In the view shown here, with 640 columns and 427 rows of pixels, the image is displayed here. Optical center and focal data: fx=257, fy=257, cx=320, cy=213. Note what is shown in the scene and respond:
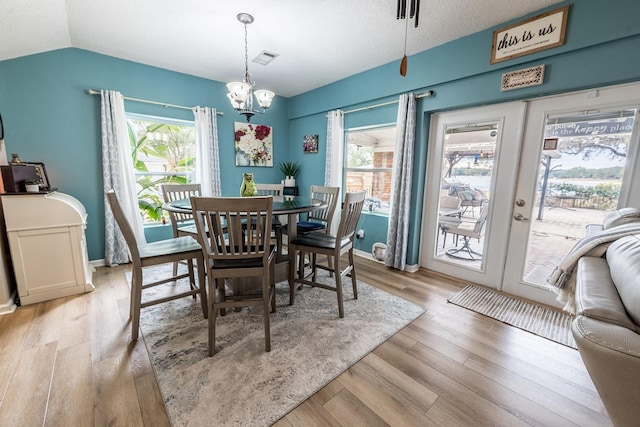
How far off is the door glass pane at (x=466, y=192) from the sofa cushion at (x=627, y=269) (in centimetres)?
174

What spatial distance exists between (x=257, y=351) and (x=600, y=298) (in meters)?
1.72

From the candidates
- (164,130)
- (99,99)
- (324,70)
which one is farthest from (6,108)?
(324,70)

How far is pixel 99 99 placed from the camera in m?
3.01

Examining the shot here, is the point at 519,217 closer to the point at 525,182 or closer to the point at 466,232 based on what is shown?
the point at 525,182

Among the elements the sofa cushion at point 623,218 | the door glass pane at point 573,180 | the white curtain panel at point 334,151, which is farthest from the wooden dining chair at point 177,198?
the door glass pane at point 573,180

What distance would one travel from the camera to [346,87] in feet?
12.0

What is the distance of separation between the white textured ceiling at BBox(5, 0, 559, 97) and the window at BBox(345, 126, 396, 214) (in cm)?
88

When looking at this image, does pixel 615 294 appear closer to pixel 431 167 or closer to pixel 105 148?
pixel 431 167

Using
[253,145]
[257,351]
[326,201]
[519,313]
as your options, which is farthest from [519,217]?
[253,145]

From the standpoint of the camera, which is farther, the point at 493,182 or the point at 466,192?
the point at 466,192

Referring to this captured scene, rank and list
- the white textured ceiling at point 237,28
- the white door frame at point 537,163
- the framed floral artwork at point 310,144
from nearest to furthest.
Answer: the white door frame at point 537,163 < the white textured ceiling at point 237,28 < the framed floral artwork at point 310,144

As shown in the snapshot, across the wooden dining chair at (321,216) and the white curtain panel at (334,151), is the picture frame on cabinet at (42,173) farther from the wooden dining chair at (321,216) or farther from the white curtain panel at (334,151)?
the white curtain panel at (334,151)

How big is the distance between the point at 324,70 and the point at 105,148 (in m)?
2.83

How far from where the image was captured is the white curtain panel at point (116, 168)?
2988 mm
